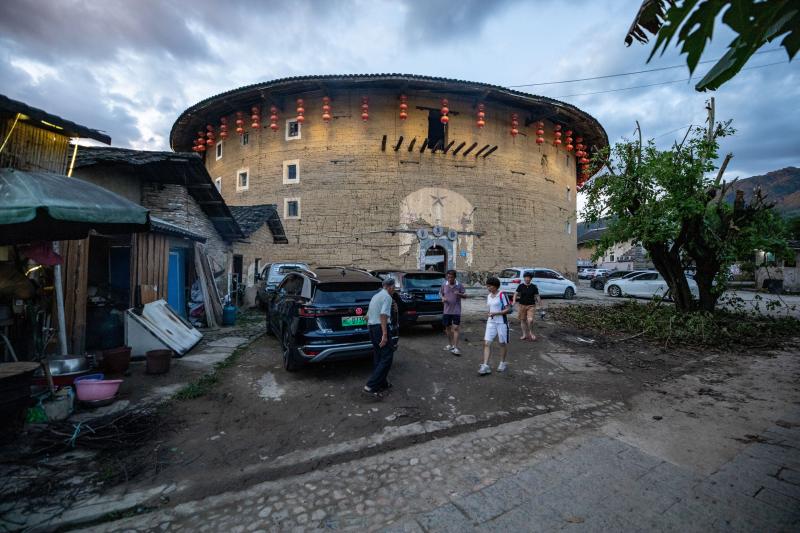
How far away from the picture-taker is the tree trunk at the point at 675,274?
11.0m

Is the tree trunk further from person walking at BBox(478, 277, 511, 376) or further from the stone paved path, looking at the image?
the stone paved path

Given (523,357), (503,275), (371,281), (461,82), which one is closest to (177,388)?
(371,281)

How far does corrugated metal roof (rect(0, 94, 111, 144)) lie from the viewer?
4.54 metres

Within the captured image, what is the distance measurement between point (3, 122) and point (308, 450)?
236 inches

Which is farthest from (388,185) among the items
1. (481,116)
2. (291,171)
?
(481,116)

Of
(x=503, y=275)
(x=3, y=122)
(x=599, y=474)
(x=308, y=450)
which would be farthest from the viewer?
(x=503, y=275)

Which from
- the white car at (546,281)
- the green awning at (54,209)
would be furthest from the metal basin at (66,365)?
the white car at (546,281)

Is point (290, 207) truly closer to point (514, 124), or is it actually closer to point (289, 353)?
point (514, 124)

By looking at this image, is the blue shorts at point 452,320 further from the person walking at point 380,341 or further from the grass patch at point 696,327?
the grass patch at point 696,327

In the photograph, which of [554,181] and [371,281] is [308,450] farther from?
[554,181]

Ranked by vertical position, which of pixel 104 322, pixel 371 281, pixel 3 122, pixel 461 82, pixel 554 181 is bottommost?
pixel 104 322

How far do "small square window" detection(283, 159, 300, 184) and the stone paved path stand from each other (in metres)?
19.9

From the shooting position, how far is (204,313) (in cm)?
1083

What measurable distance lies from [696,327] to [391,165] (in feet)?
52.8
